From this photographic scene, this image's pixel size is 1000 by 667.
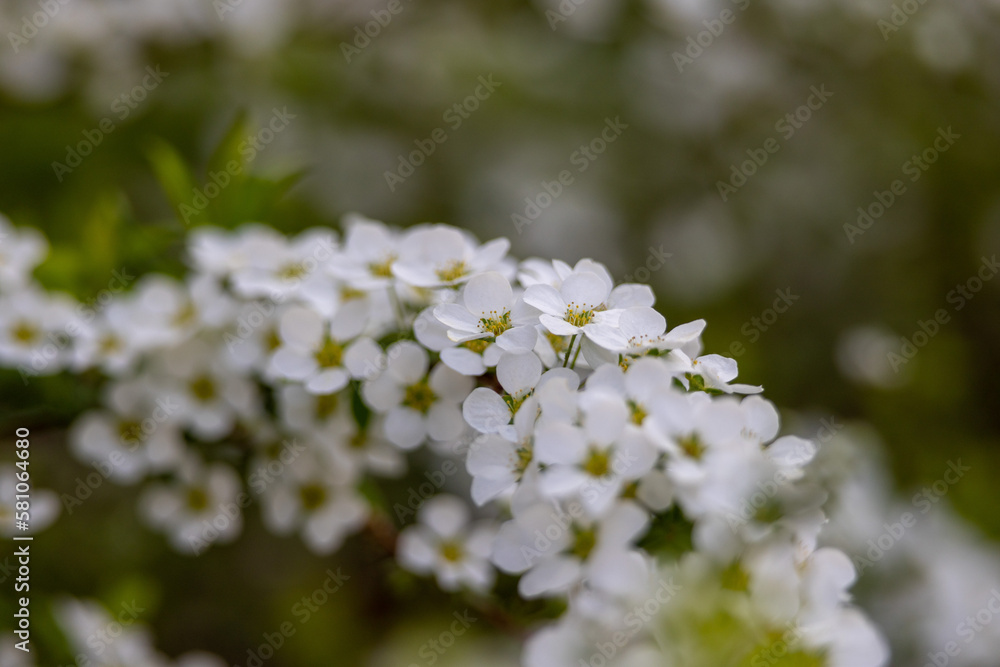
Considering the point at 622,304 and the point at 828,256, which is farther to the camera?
the point at 828,256

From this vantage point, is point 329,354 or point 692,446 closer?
point 692,446

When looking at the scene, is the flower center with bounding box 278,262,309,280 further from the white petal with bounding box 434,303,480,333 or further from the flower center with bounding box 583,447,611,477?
the flower center with bounding box 583,447,611,477

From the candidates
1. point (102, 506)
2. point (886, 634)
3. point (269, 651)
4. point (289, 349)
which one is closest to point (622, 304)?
point (289, 349)

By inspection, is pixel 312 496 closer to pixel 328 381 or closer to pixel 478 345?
pixel 328 381

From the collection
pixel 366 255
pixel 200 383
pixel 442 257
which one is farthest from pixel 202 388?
pixel 442 257

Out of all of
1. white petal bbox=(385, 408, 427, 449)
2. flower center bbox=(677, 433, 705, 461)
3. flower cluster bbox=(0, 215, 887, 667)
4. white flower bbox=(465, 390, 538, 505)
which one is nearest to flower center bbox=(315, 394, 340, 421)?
flower cluster bbox=(0, 215, 887, 667)

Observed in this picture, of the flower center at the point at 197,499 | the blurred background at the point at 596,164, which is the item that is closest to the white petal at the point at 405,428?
the flower center at the point at 197,499

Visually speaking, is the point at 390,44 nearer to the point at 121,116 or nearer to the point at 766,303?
the point at 121,116
